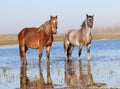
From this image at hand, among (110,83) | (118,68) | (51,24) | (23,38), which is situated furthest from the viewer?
(23,38)

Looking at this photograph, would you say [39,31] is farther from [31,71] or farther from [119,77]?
[119,77]

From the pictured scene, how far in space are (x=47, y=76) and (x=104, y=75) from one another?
2014 millimetres

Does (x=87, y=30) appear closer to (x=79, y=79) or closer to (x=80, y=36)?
(x=80, y=36)

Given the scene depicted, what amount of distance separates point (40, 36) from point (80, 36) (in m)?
3.11

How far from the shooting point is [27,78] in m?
14.0

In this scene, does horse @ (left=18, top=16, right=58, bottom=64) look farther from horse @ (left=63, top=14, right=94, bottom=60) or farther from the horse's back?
horse @ (left=63, top=14, right=94, bottom=60)

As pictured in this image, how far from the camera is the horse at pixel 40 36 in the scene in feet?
62.2

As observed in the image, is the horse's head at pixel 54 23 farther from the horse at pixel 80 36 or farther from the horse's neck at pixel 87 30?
the horse's neck at pixel 87 30

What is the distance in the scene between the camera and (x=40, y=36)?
19.8 metres

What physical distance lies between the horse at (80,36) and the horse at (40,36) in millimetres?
2478

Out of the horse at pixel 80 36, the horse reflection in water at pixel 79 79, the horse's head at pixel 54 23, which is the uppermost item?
the horse's head at pixel 54 23

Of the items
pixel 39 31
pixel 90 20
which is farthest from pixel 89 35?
pixel 39 31

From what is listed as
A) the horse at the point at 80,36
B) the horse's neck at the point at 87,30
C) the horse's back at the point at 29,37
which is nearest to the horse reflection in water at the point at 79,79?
the horse's back at the point at 29,37

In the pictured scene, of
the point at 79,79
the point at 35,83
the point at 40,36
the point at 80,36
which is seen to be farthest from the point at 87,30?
the point at 35,83
